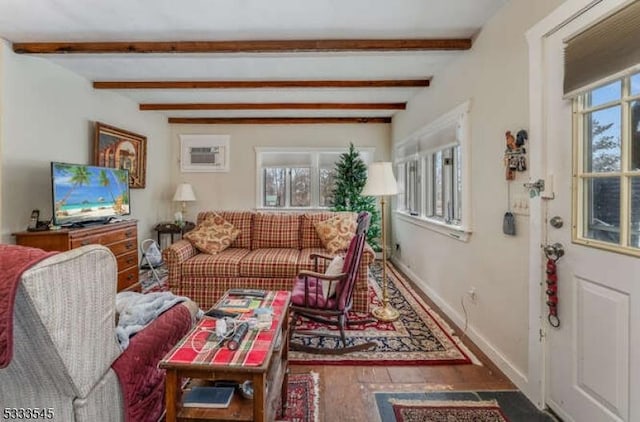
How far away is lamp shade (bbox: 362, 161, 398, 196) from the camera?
3.08 metres

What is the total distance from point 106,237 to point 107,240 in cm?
3

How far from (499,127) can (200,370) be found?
7.61 feet

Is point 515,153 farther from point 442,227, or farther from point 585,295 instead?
point 442,227

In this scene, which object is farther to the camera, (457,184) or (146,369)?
(457,184)

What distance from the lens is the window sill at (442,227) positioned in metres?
2.80

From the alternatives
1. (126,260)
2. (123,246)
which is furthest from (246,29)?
(126,260)

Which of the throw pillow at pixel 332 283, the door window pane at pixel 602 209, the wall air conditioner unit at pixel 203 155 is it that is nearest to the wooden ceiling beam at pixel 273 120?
the wall air conditioner unit at pixel 203 155

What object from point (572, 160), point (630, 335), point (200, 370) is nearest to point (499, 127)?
point (572, 160)

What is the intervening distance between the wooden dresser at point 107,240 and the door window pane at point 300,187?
2749 millimetres

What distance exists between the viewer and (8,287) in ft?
2.82

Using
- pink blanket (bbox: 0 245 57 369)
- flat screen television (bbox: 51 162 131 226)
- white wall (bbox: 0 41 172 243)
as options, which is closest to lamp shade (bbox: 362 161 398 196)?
pink blanket (bbox: 0 245 57 369)

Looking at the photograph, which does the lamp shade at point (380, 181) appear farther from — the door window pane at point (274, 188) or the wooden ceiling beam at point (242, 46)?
the door window pane at point (274, 188)

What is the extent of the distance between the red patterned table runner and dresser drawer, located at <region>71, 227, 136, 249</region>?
2.12 meters

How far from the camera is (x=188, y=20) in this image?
249 centimetres
